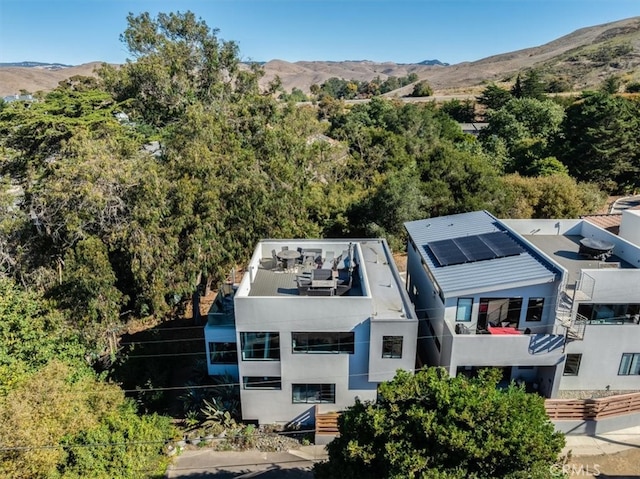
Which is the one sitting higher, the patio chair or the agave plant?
the patio chair

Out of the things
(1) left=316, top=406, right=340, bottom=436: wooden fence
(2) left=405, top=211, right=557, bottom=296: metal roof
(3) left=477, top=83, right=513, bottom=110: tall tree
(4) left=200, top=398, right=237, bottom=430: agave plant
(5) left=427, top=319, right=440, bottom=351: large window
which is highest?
(3) left=477, top=83, right=513, bottom=110: tall tree

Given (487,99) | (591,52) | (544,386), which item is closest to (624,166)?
(544,386)

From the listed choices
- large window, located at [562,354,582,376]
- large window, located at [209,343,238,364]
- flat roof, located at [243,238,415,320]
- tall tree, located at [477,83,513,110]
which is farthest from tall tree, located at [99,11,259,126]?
tall tree, located at [477,83,513,110]

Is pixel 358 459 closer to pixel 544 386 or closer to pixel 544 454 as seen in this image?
pixel 544 454

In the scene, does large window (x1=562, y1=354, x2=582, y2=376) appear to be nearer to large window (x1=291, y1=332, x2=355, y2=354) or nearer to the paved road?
large window (x1=291, y1=332, x2=355, y2=354)

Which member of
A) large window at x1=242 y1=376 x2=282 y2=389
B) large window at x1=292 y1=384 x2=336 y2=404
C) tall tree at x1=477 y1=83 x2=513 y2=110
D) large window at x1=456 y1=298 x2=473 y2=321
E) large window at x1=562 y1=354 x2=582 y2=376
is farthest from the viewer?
tall tree at x1=477 y1=83 x2=513 y2=110

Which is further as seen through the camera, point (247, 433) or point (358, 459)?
point (247, 433)
